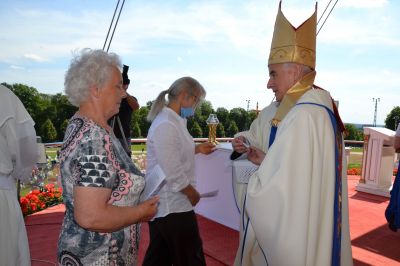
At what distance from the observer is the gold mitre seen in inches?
80.1

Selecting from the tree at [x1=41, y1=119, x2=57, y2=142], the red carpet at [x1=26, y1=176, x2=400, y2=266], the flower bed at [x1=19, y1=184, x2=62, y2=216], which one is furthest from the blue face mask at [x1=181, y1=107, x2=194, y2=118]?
the tree at [x1=41, y1=119, x2=57, y2=142]

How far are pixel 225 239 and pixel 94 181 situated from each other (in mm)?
3246

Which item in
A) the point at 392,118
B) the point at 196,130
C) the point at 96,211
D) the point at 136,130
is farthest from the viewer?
the point at 392,118

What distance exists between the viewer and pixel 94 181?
4.34 feet

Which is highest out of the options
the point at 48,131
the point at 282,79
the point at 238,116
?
the point at 282,79

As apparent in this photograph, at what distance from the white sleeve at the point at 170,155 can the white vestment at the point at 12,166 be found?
103 centimetres

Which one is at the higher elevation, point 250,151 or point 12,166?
point 250,151

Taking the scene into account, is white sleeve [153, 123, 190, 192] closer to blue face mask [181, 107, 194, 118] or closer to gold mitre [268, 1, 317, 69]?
blue face mask [181, 107, 194, 118]

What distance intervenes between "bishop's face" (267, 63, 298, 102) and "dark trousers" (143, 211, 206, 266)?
1051mm

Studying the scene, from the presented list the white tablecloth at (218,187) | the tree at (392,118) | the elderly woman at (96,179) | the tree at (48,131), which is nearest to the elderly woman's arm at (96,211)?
the elderly woman at (96,179)

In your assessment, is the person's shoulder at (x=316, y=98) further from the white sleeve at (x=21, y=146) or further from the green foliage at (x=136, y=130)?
the green foliage at (x=136, y=130)

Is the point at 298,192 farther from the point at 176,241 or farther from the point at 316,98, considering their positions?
the point at 176,241

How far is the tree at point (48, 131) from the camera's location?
746 inches

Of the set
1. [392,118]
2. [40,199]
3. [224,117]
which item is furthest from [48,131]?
[392,118]
